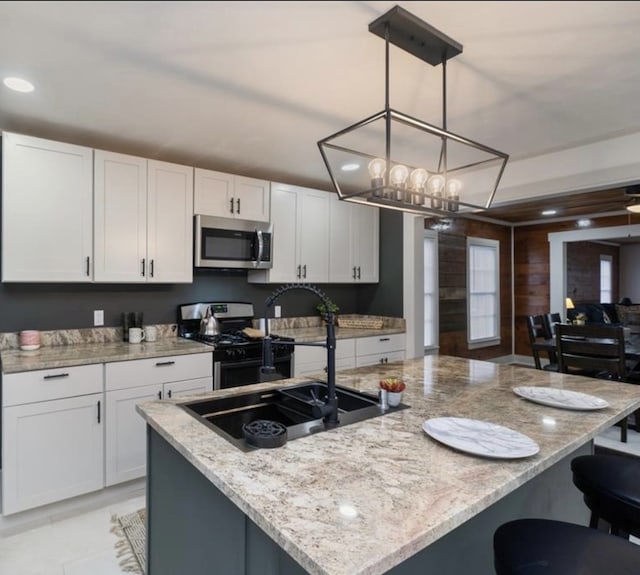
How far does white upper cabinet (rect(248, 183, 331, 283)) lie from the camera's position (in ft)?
12.8

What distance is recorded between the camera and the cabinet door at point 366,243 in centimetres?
453

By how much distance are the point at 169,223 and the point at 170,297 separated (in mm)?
702

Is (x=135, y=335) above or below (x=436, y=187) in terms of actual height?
below

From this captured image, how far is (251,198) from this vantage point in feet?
12.2

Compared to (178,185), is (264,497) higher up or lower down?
lower down

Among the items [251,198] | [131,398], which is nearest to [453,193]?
[251,198]

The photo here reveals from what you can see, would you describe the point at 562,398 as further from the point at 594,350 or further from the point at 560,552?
the point at 594,350

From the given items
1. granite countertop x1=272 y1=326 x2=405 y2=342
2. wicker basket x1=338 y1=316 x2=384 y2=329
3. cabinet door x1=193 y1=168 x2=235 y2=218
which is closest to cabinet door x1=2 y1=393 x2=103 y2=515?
cabinet door x1=193 y1=168 x2=235 y2=218

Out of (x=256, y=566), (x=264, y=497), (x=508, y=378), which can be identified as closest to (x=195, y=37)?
(x=264, y=497)

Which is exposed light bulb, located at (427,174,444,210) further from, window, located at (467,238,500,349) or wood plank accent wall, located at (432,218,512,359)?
window, located at (467,238,500,349)

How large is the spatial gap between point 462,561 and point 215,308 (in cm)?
286

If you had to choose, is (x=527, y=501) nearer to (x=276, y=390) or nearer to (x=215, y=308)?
(x=276, y=390)

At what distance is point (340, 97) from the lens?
232 centimetres

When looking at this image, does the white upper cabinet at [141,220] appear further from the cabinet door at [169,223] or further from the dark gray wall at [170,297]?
the dark gray wall at [170,297]
